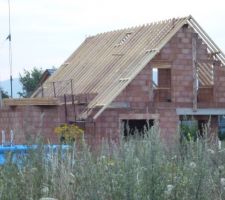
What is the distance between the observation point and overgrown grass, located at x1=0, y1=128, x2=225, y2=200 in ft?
19.8

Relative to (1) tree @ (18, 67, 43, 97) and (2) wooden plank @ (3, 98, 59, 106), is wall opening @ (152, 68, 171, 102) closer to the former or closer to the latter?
(2) wooden plank @ (3, 98, 59, 106)

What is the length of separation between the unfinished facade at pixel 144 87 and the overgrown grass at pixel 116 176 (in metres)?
15.5

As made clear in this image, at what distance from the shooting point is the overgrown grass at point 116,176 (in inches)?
238

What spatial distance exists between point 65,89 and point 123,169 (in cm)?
2077

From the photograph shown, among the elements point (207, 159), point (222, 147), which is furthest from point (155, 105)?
point (207, 159)

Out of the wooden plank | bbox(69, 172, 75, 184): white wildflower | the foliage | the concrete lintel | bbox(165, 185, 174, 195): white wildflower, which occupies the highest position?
the wooden plank

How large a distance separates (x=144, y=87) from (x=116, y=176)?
17.5 meters

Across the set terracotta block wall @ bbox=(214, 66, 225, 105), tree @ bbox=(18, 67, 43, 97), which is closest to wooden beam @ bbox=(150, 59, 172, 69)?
terracotta block wall @ bbox=(214, 66, 225, 105)

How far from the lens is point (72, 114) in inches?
953

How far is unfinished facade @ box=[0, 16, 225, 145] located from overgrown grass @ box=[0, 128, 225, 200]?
15.5 m

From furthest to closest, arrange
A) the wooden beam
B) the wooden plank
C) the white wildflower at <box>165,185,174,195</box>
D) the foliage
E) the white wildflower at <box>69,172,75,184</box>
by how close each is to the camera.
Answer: the wooden beam < the wooden plank < the foliage < the white wildflower at <box>69,172,75,184</box> < the white wildflower at <box>165,185,174,195</box>

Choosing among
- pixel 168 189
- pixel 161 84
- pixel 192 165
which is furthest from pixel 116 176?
pixel 161 84

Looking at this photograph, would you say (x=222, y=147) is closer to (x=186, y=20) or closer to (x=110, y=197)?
(x=110, y=197)

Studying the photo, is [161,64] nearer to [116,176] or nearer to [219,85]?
[219,85]
